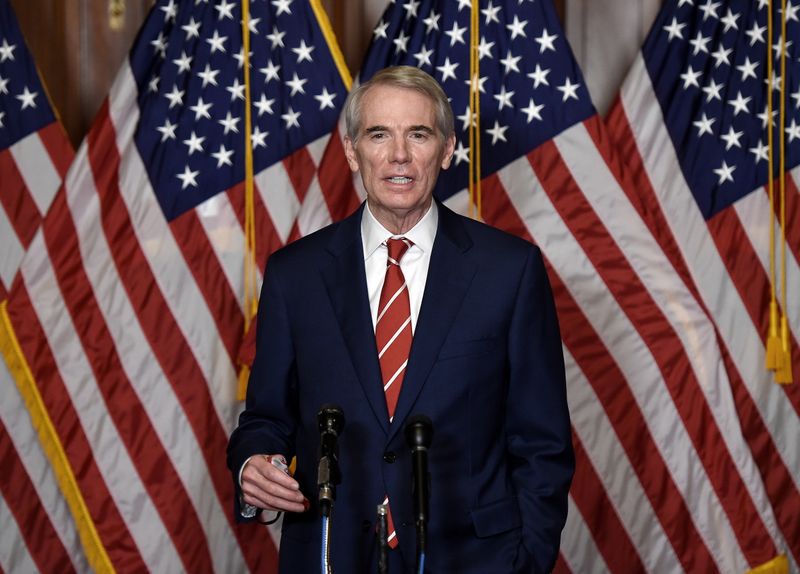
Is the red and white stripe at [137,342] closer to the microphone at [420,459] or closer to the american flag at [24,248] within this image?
the american flag at [24,248]

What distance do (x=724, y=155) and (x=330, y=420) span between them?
2.18 meters

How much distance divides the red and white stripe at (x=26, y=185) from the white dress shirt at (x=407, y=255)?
1.77 m

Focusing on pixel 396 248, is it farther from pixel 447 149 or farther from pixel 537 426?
pixel 537 426

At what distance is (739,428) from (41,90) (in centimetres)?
252

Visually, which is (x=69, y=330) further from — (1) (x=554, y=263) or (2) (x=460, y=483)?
(2) (x=460, y=483)

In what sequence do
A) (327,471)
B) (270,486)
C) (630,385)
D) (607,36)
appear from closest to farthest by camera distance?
(327,471)
(270,486)
(630,385)
(607,36)

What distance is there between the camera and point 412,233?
2.17m

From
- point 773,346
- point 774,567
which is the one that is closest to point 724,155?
point 773,346

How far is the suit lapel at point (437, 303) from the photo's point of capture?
1991 millimetres

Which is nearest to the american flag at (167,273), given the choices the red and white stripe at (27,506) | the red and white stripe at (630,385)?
the red and white stripe at (27,506)

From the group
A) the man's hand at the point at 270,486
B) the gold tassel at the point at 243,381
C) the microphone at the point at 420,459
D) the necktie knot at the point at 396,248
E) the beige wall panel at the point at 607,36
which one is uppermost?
the beige wall panel at the point at 607,36

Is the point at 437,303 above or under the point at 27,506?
above

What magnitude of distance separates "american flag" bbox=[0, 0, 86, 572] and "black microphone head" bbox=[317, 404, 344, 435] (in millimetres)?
2145

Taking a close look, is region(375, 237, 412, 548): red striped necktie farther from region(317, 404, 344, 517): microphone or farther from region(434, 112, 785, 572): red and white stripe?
region(434, 112, 785, 572): red and white stripe
